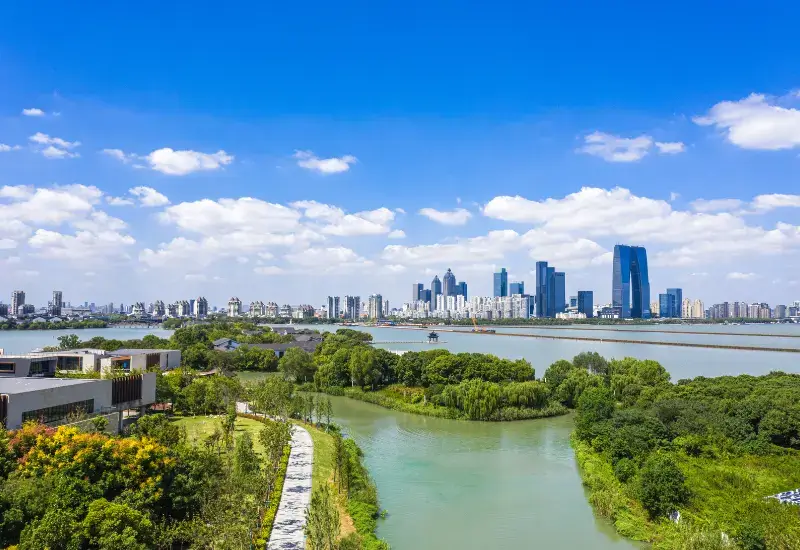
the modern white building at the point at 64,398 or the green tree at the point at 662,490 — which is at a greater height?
the modern white building at the point at 64,398

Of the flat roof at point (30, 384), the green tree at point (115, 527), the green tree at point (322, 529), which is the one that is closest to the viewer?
the green tree at point (115, 527)

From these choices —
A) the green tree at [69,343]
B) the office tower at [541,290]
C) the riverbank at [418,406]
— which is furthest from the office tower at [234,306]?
the riverbank at [418,406]

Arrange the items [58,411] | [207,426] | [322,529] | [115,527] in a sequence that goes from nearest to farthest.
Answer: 1. [115,527]
2. [322,529]
3. [58,411]
4. [207,426]

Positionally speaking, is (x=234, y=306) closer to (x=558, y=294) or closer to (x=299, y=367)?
(x=558, y=294)

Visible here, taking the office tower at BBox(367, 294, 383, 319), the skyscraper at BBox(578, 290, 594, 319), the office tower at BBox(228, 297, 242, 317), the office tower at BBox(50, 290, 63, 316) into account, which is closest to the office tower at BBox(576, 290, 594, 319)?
the skyscraper at BBox(578, 290, 594, 319)

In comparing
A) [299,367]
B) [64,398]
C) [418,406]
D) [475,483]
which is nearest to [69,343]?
[299,367]

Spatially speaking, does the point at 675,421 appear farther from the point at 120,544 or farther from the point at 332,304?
the point at 332,304

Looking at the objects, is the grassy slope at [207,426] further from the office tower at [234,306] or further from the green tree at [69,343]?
the office tower at [234,306]

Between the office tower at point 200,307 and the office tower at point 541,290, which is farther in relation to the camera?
the office tower at point 541,290
